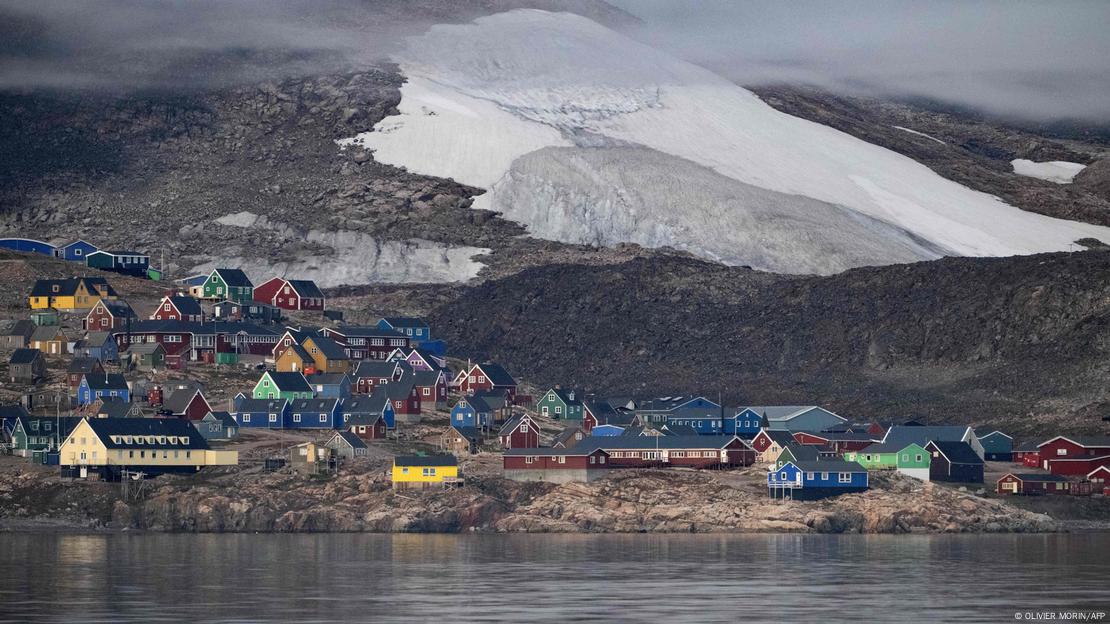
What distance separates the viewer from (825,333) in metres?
179

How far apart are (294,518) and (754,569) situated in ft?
108

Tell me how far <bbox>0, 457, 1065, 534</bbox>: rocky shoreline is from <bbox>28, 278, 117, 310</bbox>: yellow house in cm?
3901

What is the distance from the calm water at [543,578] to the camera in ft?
265

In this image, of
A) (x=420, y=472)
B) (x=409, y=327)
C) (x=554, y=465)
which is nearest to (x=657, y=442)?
(x=554, y=465)

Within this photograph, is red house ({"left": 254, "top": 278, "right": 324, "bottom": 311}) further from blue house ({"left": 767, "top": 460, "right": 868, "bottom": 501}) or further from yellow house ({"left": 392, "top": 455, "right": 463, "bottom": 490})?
blue house ({"left": 767, "top": 460, "right": 868, "bottom": 501})

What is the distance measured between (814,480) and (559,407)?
105 feet

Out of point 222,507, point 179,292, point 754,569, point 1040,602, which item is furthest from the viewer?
point 179,292

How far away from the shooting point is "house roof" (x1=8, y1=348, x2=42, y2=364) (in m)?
142

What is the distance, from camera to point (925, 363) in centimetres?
17162

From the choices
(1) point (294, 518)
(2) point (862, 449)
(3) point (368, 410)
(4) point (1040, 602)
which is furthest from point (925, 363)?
(4) point (1040, 602)

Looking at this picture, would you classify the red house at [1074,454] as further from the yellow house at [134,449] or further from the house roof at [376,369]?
the yellow house at [134,449]

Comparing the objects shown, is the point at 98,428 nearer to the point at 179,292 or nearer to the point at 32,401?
the point at 32,401

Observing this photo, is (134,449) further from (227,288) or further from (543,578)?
(227,288)

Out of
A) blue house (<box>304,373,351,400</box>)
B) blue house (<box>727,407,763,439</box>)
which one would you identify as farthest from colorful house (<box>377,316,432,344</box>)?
blue house (<box>727,407,763,439</box>)
